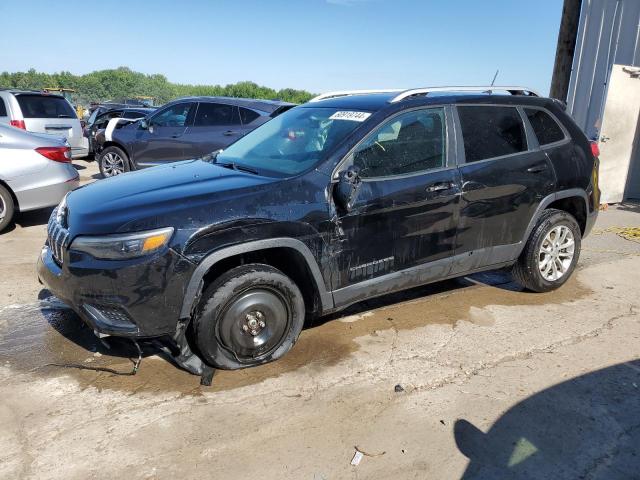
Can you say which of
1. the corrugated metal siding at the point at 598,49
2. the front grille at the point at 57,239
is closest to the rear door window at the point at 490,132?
the front grille at the point at 57,239

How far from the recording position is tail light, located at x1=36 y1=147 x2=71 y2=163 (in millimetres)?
6770

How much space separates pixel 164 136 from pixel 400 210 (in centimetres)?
719

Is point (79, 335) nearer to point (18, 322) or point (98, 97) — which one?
point (18, 322)

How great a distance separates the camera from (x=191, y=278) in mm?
3041

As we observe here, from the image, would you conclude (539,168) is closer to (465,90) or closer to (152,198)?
(465,90)

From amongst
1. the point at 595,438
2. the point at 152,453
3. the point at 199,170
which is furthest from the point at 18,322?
the point at 595,438

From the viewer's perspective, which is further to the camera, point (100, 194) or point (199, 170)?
point (199, 170)

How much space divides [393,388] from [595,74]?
32.0 feet

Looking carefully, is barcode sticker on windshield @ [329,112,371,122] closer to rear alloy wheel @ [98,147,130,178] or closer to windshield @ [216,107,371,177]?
windshield @ [216,107,371,177]

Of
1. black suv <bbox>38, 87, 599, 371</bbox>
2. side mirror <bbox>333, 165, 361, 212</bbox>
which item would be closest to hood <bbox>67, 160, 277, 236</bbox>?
black suv <bbox>38, 87, 599, 371</bbox>

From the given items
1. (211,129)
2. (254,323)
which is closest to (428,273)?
(254,323)

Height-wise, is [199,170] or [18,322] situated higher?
[199,170]

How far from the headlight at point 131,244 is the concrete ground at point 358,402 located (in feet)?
2.85

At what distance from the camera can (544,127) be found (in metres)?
4.66
